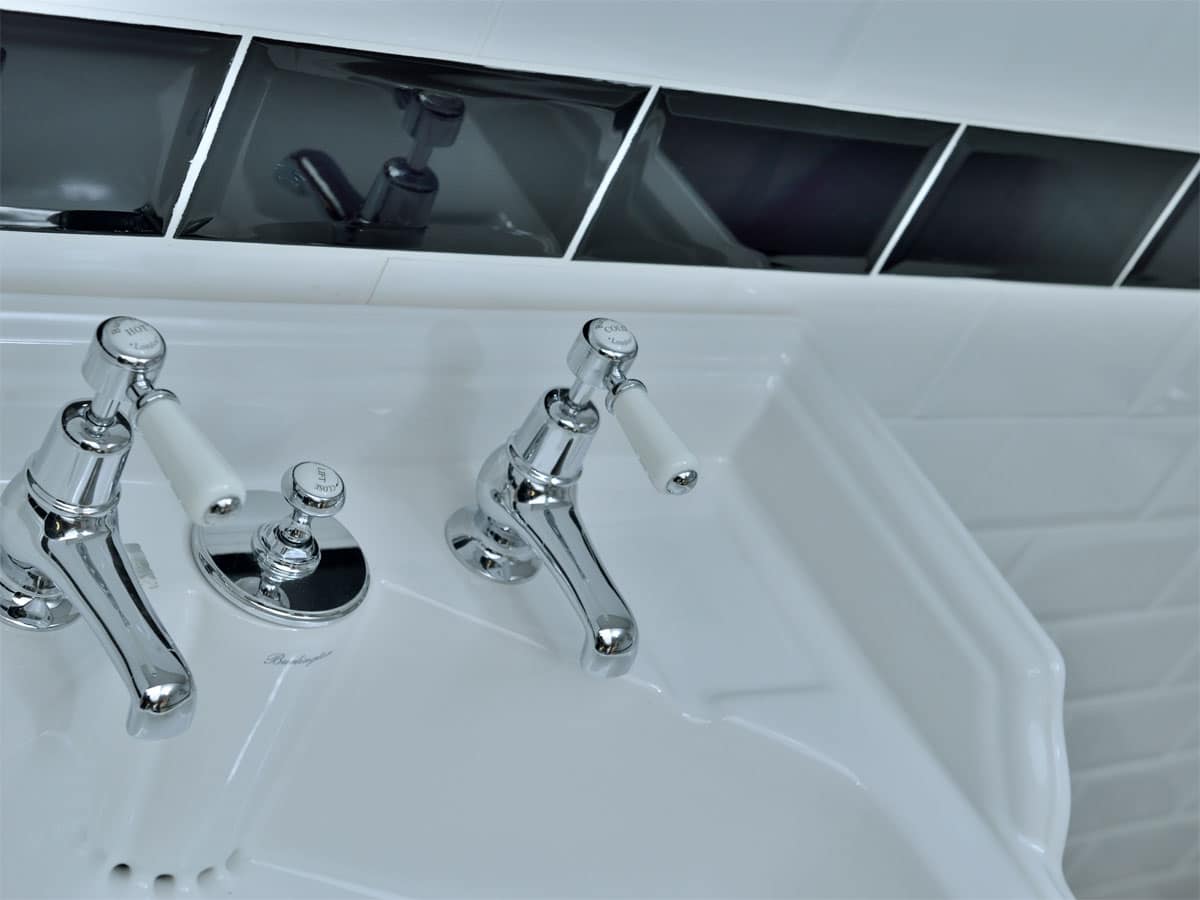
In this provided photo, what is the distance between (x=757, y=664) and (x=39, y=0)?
438 millimetres

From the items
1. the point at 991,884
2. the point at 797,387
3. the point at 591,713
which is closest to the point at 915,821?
the point at 991,884

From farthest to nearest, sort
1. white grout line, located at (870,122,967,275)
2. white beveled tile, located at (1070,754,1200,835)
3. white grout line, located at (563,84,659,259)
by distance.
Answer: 1. white beveled tile, located at (1070,754,1200,835)
2. white grout line, located at (870,122,967,275)
3. white grout line, located at (563,84,659,259)

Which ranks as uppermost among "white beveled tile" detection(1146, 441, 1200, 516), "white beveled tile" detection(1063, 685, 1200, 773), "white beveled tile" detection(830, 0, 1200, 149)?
"white beveled tile" detection(830, 0, 1200, 149)

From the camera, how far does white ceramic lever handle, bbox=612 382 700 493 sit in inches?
20.9

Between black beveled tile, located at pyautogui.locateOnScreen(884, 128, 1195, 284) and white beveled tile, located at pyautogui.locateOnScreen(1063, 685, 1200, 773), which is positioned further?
white beveled tile, located at pyautogui.locateOnScreen(1063, 685, 1200, 773)

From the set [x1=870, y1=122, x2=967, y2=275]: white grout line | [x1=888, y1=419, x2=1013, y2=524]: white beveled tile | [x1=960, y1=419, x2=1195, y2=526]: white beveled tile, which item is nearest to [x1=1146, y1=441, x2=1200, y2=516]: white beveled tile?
[x1=960, y1=419, x2=1195, y2=526]: white beveled tile

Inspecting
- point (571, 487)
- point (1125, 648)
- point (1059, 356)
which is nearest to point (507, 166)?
point (571, 487)

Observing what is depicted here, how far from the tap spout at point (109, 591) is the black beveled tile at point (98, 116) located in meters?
0.14

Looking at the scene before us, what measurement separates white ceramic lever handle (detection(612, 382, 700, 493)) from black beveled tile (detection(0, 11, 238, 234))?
8.6 inches

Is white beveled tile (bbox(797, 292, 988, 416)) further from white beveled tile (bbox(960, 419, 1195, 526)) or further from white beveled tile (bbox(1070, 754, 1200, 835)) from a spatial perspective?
white beveled tile (bbox(1070, 754, 1200, 835))

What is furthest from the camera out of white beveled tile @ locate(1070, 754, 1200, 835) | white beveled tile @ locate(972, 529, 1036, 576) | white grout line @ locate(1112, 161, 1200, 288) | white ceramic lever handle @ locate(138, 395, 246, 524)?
white beveled tile @ locate(1070, 754, 1200, 835)

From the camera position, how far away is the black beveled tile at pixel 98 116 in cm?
50

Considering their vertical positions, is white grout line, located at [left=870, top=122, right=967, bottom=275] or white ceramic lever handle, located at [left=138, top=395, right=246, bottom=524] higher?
white grout line, located at [left=870, top=122, right=967, bottom=275]

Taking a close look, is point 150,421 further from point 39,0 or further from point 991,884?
point 991,884
